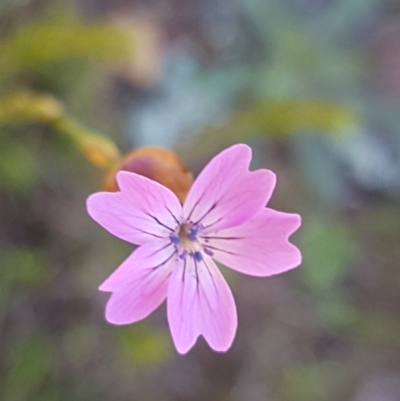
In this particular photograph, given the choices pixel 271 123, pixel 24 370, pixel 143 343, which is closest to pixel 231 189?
pixel 271 123

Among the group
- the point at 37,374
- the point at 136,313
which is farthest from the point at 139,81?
the point at 136,313

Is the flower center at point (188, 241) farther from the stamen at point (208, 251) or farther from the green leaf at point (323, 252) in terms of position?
the green leaf at point (323, 252)

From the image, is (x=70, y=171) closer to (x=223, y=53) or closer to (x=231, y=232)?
(x=223, y=53)

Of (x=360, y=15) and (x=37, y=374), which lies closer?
(x=37, y=374)

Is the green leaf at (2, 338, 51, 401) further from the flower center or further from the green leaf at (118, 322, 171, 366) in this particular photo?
the flower center

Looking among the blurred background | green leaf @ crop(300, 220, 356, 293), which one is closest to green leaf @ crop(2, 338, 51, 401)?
the blurred background

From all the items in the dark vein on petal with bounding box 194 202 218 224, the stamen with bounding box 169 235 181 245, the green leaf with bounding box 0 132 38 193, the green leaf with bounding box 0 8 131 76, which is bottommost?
the stamen with bounding box 169 235 181 245
